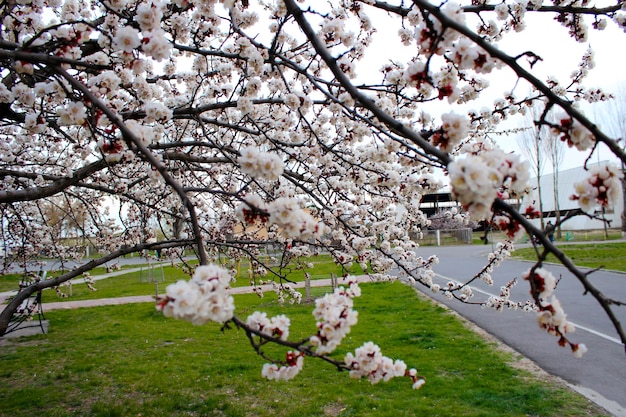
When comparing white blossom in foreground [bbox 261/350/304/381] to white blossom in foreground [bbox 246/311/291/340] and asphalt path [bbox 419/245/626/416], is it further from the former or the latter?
asphalt path [bbox 419/245/626/416]

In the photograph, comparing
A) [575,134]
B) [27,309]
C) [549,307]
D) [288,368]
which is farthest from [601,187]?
[27,309]

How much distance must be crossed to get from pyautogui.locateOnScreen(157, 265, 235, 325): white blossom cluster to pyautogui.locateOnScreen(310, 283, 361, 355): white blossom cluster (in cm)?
40

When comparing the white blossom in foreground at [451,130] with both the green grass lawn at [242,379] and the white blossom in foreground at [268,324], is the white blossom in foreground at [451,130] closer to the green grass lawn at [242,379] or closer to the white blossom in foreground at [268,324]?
the white blossom in foreground at [268,324]

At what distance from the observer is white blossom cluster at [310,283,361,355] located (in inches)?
67.0

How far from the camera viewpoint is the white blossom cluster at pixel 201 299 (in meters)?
1.44

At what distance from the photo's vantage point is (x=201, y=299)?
4.81ft

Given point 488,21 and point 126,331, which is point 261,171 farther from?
point 126,331

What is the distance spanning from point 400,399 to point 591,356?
279cm

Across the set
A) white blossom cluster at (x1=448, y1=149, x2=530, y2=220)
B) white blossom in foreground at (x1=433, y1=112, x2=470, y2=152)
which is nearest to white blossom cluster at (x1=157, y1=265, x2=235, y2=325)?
white blossom cluster at (x1=448, y1=149, x2=530, y2=220)

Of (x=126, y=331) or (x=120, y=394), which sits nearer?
(x=120, y=394)

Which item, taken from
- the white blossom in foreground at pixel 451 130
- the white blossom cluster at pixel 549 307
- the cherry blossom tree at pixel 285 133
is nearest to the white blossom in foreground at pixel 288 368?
the cherry blossom tree at pixel 285 133

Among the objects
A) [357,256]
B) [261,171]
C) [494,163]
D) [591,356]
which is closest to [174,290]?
[261,171]

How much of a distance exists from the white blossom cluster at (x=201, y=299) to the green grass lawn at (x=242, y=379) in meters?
1.82

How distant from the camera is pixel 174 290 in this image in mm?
1456
